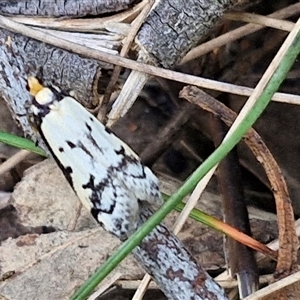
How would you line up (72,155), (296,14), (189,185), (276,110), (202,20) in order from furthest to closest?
(276,110), (296,14), (202,20), (189,185), (72,155)

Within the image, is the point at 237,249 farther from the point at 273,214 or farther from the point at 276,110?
the point at 276,110

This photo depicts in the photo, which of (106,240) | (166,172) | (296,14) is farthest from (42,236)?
(296,14)

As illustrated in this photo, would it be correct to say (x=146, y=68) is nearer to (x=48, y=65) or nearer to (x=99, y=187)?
(x=48, y=65)

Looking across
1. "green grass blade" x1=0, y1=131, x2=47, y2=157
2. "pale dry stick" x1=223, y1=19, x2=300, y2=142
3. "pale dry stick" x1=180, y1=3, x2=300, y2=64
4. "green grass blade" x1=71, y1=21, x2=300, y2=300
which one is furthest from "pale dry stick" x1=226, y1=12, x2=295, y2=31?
"green grass blade" x1=0, y1=131, x2=47, y2=157

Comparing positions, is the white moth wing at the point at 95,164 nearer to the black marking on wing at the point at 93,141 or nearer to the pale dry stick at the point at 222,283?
the black marking on wing at the point at 93,141

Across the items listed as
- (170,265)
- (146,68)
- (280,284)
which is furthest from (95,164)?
(280,284)

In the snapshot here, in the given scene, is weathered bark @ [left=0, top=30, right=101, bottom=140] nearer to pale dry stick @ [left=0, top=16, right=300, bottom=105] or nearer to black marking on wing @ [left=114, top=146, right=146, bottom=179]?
pale dry stick @ [left=0, top=16, right=300, bottom=105]

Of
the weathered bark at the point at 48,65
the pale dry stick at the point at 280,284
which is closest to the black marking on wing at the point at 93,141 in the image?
the weathered bark at the point at 48,65
